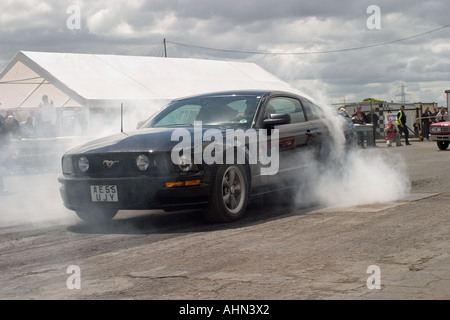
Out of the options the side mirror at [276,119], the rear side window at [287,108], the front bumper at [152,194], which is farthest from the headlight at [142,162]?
the rear side window at [287,108]

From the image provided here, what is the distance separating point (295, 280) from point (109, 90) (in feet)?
58.5

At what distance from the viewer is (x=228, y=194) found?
22.5 ft

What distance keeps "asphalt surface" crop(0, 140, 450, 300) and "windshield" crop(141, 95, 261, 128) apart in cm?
105

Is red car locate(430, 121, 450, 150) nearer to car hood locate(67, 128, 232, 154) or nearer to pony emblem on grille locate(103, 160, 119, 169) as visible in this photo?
car hood locate(67, 128, 232, 154)

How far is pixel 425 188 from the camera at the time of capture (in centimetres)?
962

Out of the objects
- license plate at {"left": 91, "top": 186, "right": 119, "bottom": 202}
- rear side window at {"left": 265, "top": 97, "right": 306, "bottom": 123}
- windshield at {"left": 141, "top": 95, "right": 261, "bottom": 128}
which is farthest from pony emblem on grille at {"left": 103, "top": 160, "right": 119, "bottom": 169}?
rear side window at {"left": 265, "top": 97, "right": 306, "bottom": 123}

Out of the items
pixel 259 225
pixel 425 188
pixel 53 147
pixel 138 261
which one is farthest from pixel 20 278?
pixel 53 147

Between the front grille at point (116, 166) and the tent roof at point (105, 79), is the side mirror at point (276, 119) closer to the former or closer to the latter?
the front grille at point (116, 166)

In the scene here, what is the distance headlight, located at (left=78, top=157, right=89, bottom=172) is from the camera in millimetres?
6875

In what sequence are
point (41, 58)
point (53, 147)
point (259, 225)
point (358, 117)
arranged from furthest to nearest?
point (358, 117), point (41, 58), point (53, 147), point (259, 225)

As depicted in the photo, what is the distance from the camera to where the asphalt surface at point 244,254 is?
13.8 ft

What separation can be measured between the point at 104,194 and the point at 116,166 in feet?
0.99

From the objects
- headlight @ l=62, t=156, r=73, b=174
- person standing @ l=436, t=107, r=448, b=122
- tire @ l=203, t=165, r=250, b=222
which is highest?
person standing @ l=436, t=107, r=448, b=122
